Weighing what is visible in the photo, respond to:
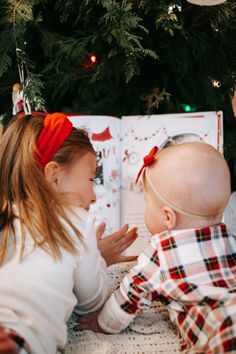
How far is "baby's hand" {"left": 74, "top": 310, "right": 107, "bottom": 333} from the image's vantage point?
747mm

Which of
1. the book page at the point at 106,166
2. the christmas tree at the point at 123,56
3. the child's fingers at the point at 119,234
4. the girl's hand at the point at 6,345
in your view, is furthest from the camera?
the book page at the point at 106,166

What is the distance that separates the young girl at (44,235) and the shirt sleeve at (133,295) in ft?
0.20

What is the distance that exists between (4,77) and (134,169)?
0.45 meters

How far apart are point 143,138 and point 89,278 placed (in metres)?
0.51

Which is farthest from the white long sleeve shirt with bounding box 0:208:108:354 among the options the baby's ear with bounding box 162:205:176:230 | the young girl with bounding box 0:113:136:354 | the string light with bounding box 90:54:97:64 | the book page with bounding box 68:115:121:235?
the string light with bounding box 90:54:97:64

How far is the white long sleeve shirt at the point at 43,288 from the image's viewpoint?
63 cm

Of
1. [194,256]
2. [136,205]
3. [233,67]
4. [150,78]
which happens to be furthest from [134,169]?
[194,256]

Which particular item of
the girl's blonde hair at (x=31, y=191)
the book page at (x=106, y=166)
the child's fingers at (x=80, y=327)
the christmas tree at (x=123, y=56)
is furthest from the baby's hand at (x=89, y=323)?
the christmas tree at (x=123, y=56)

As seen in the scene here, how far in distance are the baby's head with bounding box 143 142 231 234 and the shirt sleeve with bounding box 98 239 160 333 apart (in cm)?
8

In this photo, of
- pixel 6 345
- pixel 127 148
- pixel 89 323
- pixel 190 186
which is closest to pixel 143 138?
pixel 127 148

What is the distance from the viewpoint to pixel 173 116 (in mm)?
1127

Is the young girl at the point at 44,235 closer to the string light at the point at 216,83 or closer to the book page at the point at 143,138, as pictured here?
the book page at the point at 143,138

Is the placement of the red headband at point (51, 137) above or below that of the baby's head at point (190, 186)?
above

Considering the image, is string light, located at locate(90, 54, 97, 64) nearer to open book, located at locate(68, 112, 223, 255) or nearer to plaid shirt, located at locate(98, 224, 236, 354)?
open book, located at locate(68, 112, 223, 255)
